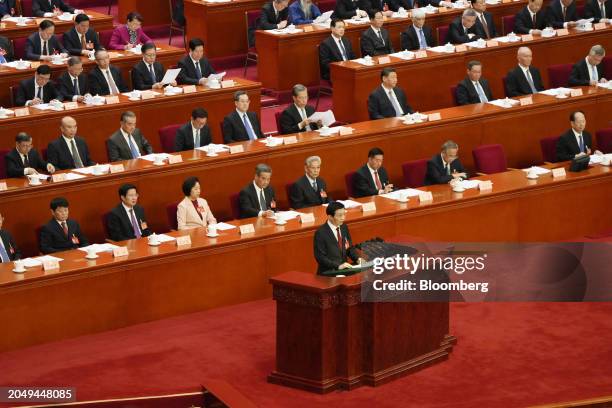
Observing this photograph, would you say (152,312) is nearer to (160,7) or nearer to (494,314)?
(494,314)

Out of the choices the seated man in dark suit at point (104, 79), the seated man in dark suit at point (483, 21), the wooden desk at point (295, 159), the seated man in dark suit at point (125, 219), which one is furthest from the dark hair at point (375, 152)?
the seated man in dark suit at point (483, 21)

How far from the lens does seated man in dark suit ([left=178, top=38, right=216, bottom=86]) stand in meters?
12.8

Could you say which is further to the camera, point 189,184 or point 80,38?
point 80,38

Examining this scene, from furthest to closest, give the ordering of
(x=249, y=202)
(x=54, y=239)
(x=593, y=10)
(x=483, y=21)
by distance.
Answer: (x=593, y=10) → (x=483, y=21) → (x=249, y=202) → (x=54, y=239)

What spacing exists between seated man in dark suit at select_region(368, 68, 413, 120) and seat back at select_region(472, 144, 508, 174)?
1.14 metres

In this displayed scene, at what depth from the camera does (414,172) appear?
1127 centimetres

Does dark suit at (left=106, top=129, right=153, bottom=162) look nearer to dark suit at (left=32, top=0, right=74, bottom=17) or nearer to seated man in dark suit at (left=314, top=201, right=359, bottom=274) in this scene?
seated man in dark suit at (left=314, top=201, right=359, bottom=274)

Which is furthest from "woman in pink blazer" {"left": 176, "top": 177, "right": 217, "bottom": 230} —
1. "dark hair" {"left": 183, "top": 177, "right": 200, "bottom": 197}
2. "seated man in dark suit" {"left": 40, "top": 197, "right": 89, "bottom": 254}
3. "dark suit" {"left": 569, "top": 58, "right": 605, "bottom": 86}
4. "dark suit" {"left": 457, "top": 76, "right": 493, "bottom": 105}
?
"dark suit" {"left": 569, "top": 58, "right": 605, "bottom": 86}

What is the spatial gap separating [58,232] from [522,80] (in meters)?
5.68

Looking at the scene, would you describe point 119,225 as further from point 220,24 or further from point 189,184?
point 220,24

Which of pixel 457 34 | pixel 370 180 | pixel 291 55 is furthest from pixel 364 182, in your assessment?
pixel 457 34

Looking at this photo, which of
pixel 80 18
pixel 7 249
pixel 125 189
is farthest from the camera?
pixel 80 18

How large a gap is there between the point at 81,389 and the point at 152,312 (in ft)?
4.52

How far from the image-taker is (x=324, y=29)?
1391cm
